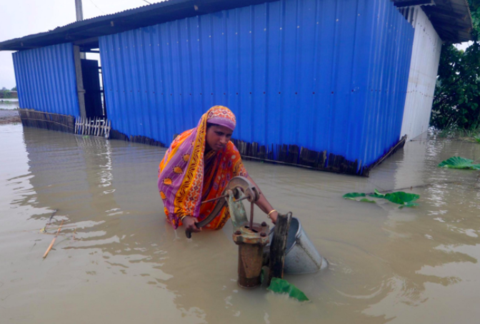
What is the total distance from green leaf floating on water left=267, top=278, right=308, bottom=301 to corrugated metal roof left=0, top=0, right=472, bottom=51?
489cm

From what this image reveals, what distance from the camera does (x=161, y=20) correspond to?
708 centimetres

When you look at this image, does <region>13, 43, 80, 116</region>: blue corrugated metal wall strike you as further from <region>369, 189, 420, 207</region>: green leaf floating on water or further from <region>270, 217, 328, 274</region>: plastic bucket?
<region>270, 217, 328, 274</region>: plastic bucket

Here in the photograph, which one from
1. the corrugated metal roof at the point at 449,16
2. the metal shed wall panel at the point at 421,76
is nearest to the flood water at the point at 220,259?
the metal shed wall panel at the point at 421,76

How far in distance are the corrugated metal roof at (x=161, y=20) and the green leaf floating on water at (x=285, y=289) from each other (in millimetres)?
4886

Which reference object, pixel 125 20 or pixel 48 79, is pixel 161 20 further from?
pixel 48 79

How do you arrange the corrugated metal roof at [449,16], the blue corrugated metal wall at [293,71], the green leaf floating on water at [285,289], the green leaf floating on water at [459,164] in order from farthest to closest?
the corrugated metal roof at [449,16]
the green leaf floating on water at [459,164]
the blue corrugated metal wall at [293,71]
the green leaf floating on water at [285,289]

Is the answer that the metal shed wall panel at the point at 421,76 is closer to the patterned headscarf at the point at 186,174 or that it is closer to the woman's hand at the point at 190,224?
the patterned headscarf at the point at 186,174

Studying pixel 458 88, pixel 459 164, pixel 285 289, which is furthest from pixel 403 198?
pixel 458 88

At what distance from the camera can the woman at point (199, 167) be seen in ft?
8.61

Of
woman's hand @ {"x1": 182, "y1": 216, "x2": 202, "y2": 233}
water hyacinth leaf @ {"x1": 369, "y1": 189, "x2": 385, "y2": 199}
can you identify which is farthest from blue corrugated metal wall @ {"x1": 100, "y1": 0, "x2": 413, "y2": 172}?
woman's hand @ {"x1": 182, "y1": 216, "x2": 202, "y2": 233}

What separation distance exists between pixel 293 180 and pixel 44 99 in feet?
36.3

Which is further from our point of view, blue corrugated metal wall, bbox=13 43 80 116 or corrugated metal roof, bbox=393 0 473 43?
blue corrugated metal wall, bbox=13 43 80 116

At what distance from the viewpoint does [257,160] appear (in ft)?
20.0

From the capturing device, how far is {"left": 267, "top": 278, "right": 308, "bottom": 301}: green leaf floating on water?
196 centimetres
